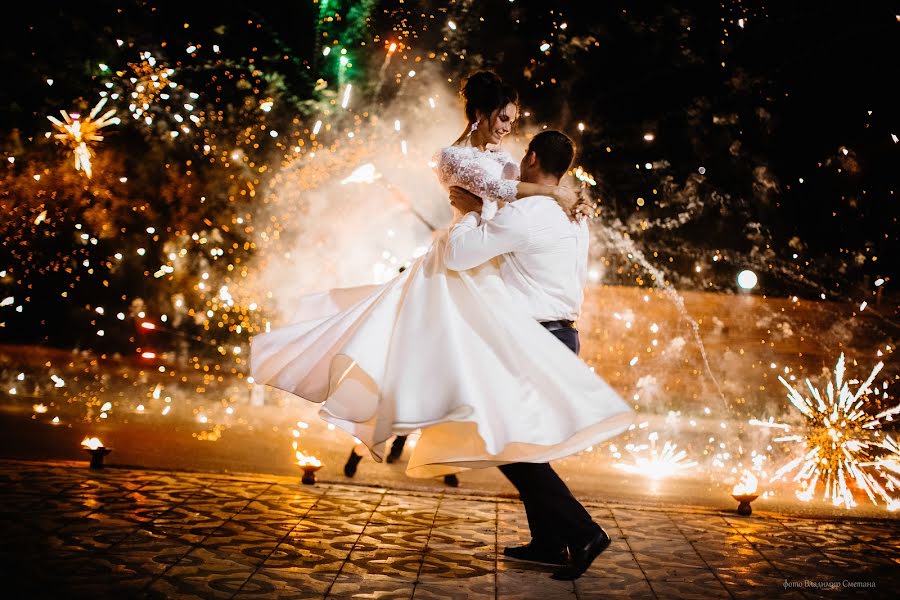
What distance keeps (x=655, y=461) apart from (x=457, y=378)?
4.73m

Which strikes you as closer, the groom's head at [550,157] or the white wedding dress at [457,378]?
the white wedding dress at [457,378]

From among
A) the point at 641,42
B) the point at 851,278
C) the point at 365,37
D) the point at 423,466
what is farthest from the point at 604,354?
the point at 423,466

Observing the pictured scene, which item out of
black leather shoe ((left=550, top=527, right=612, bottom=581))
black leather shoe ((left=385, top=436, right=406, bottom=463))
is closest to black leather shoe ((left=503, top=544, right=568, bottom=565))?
black leather shoe ((left=550, top=527, right=612, bottom=581))

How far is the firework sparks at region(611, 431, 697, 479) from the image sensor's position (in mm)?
6703

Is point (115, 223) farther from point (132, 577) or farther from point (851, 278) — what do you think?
point (851, 278)

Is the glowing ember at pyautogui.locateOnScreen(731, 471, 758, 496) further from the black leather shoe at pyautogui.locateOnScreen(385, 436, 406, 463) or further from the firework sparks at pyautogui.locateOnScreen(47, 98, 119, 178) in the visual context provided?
the firework sparks at pyautogui.locateOnScreen(47, 98, 119, 178)

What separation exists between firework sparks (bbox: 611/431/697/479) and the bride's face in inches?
146

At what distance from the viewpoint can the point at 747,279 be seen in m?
11.2

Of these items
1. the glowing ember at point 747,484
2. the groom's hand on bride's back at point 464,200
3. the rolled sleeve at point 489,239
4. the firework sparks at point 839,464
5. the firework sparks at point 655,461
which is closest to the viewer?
the rolled sleeve at point 489,239

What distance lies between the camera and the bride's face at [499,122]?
12.6 ft

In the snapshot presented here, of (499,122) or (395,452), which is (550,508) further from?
(395,452)

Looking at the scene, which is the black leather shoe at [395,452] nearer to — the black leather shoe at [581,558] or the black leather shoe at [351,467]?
the black leather shoe at [351,467]

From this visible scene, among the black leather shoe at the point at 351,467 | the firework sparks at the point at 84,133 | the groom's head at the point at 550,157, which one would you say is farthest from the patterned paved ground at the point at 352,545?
the firework sparks at the point at 84,133

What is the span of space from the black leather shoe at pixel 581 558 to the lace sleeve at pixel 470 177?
155 centimetres
